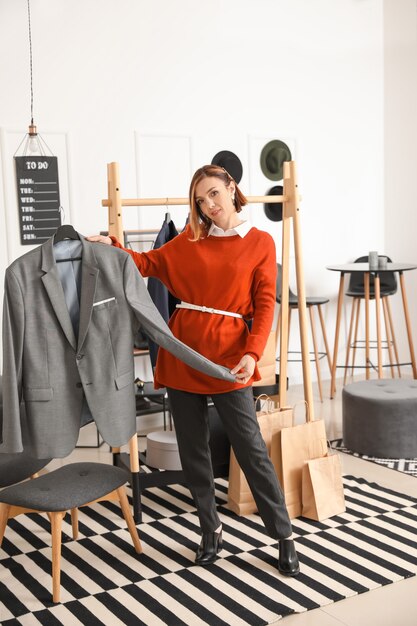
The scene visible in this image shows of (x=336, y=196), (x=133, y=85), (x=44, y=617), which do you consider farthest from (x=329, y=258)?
(x=44, y=617)

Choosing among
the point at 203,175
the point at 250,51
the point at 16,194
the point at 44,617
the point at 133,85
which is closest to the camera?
the point at 44,617

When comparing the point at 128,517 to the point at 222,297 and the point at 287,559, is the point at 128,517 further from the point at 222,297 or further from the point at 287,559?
the point at 222,297

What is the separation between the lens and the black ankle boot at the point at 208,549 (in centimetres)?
301

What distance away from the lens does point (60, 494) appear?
2.81m

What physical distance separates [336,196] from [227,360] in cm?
379

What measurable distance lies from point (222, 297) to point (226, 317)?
0.08 meters

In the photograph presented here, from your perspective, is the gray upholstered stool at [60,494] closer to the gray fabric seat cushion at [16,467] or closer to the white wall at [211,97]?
the gray fabric seat cushion at [16,467]

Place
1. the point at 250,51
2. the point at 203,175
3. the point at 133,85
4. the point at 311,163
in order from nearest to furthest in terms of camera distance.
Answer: the point at 203,175, the point at 133,85, the point at 250,51, the point at 311,163

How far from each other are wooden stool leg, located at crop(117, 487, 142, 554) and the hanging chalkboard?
2418mm

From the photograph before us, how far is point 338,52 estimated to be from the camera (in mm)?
6250

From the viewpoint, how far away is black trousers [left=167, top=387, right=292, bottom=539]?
2.88m

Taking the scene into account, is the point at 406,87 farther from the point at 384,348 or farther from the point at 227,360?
the point at 227,360

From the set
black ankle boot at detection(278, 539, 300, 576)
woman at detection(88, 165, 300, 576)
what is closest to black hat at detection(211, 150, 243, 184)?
woman at detection(88, 165, 300, 576)

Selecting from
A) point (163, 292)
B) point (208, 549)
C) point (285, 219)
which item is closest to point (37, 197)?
point (163, 292)
